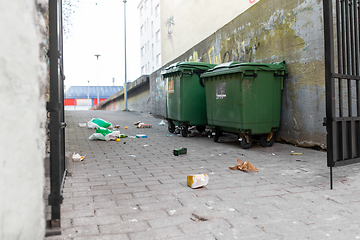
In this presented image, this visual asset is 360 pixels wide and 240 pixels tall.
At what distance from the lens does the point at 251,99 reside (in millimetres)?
5629

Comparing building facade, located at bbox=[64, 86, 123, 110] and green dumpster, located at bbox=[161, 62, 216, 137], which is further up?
building facade, located at bbox=[64, 86, 123, 110]

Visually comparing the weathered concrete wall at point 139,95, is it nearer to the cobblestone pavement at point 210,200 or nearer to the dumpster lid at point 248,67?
the dumpster lid at point 248,67

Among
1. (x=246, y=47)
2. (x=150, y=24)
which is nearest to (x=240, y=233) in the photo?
(x=246, y=47)

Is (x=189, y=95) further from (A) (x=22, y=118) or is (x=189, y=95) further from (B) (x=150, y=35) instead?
(B) (x=150, y=35)

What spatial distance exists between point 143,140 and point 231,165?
316 cm

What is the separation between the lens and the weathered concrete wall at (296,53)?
17.1ft

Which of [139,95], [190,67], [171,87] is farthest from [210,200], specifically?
[139,95]

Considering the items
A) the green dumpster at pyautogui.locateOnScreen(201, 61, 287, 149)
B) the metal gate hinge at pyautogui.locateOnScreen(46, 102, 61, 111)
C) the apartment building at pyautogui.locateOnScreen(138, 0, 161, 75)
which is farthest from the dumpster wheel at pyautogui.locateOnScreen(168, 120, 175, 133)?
the apartment building at pyautogui.locateOnScreen(138, 0, 161, 75)

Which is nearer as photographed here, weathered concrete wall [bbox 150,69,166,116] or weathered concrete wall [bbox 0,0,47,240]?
weathered concrete wall [bbox 0,0,47,240]

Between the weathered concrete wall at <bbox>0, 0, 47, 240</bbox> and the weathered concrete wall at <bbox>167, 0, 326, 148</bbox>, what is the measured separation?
4641mm

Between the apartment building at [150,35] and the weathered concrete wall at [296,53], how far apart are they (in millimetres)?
23605

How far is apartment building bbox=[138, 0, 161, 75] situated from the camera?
30.2 m

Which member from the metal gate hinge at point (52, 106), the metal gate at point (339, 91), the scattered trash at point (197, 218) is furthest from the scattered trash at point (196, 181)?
the metal gate hinge at point (52, 106)

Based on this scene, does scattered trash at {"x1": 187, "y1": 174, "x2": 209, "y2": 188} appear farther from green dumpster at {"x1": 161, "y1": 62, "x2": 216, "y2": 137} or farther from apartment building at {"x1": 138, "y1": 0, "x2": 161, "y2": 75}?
apartment building at {"x1": 138, "y1": 0, "x2": 161, "y2": 75}
